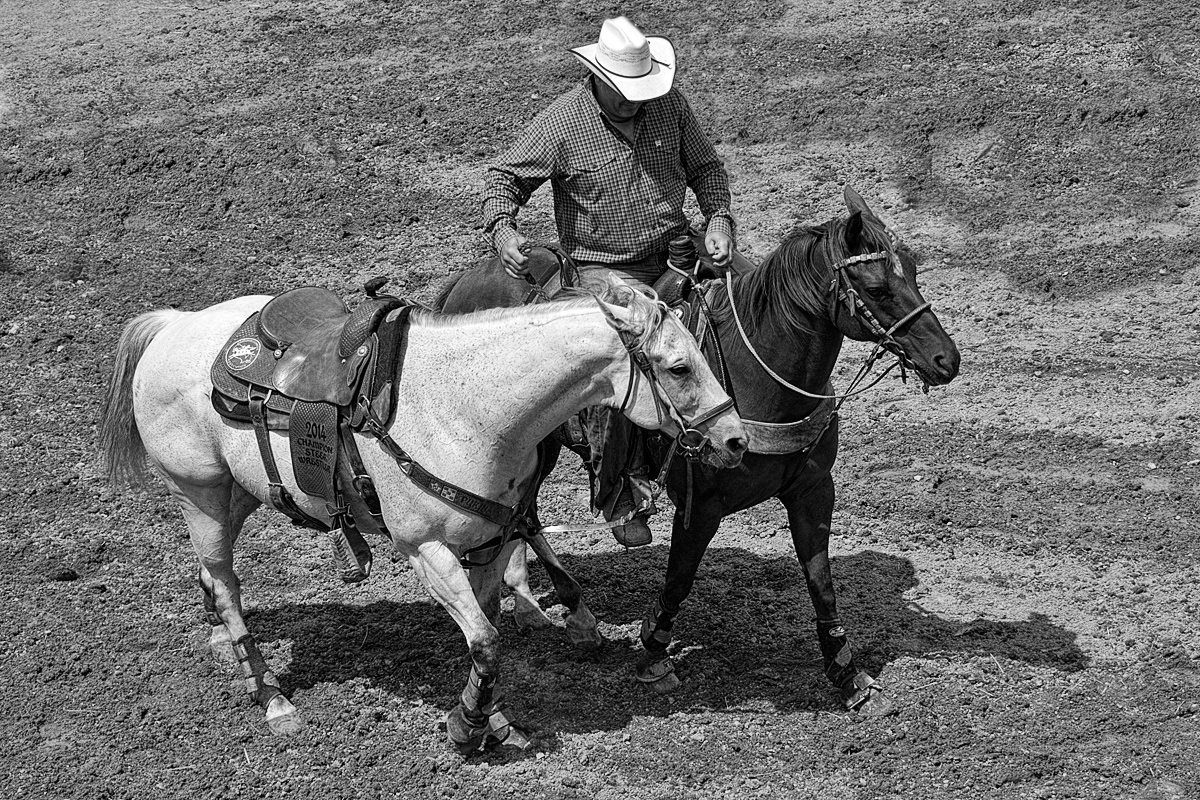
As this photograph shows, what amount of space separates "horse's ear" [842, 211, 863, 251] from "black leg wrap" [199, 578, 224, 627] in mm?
3408

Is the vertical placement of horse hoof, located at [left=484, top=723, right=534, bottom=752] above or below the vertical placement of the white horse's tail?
below

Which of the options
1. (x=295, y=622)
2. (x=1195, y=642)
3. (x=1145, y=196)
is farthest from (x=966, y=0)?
(x=295, y=622)

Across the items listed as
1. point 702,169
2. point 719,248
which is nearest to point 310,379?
point 719,248

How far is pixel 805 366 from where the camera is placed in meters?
5.11

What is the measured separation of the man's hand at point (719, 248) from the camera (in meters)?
5.50

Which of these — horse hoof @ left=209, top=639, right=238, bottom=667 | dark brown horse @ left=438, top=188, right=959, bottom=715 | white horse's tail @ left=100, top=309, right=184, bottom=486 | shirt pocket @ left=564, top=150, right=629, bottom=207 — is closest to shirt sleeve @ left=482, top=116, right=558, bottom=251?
shirt pocket @ left=564, top=150, right=629, bottom=207

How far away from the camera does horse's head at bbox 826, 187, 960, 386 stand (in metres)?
4.89

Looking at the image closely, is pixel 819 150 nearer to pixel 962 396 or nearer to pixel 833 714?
pixel 962 396

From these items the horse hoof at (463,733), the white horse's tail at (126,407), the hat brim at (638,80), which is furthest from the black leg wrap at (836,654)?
the white horse's tail at (126,407)

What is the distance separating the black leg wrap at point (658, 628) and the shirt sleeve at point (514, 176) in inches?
72.7

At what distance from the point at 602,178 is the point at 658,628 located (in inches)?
82.7

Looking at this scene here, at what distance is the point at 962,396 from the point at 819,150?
11.5 feet

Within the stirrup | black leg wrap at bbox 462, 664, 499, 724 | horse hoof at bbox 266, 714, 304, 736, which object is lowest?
horse hoof at bbox 266, 714, 304, 736

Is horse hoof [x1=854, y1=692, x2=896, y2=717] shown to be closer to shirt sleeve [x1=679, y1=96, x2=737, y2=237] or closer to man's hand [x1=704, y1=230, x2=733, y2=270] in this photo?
man's hand [x1=704, y1=230, x2=733, y2=270]
